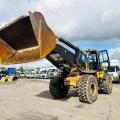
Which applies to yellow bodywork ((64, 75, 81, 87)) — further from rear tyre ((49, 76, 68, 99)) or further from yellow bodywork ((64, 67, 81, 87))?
rear tyre ((49, 76, 68, 99))

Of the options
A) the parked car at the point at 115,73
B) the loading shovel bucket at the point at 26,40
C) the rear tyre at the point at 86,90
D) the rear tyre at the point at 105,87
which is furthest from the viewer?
the parked car at the point at 115,73

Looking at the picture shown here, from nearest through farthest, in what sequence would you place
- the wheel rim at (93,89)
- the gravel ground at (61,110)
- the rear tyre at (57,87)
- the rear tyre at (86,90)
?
the gravel ground at (61,110), the rear tyre at (86,90), the wheel rim at (93,89), the rear tyre at (57,87)

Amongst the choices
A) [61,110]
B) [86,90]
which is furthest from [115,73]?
[61,110]

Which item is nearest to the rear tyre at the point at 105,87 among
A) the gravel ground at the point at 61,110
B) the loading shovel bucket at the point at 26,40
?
the gravel ground at the point at 61,110

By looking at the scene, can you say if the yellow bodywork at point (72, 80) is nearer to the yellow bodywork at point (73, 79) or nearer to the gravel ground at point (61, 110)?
the yellow bodywork at point (73, 79)

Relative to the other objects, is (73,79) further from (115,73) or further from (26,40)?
(115,73)

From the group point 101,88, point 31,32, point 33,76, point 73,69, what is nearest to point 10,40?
point 31,32

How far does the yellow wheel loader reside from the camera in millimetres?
11031

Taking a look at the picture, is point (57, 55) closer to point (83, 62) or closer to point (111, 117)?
point (83, 62)

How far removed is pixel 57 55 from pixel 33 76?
36.7m

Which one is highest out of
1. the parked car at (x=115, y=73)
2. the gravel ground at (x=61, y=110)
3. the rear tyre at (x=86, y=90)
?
the parked car at (x=115, y=73)

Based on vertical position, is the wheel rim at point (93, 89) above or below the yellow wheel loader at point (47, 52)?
below

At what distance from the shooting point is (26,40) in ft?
39.6

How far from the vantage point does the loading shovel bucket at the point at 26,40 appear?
35.7ft
